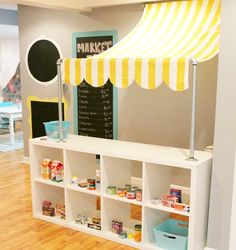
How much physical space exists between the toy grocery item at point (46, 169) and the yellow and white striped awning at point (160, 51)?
0.89m

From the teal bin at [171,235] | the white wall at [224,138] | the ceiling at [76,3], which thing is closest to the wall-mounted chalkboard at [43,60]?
the ceiling at [76,3]

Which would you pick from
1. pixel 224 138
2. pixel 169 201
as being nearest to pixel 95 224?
pixel 169 201

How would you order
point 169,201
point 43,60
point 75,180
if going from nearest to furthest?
point 169,201 → point 75,180 → point 43,60

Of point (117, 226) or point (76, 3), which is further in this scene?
point (76, 3)

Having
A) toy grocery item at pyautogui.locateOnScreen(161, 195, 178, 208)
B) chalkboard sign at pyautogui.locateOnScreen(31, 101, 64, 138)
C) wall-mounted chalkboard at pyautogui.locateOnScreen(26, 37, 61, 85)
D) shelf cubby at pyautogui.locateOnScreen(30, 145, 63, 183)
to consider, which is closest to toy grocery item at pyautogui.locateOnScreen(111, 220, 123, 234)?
toy grocery item at pyautogui.locateOnScreen(161, 195, 178, 208)

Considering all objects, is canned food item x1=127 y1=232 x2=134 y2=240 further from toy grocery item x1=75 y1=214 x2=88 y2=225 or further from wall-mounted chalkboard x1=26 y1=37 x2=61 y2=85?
wall-mounted chalkboard x1=26 y1=37 x2=61 y2=85

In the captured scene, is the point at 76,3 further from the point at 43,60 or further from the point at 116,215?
the point at 116,215

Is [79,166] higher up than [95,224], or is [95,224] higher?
[79,166]

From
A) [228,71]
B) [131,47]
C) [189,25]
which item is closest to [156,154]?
[228,71]

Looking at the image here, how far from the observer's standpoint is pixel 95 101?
4922 mm

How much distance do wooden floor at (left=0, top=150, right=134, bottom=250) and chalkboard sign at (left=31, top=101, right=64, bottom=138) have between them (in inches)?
46.0

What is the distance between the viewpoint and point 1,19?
7.28m

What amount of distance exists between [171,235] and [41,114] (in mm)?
3153

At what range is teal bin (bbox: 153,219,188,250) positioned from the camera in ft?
9.92
